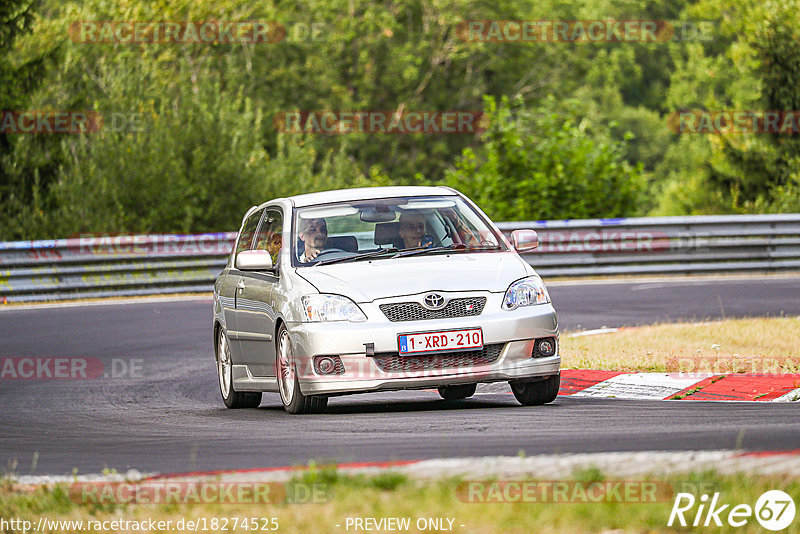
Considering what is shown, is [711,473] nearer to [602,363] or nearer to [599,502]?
[599,502]

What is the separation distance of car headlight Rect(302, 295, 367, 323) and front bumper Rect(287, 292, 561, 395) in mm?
47

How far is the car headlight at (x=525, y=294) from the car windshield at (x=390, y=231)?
2.29 feet

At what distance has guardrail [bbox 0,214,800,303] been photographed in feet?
80.2

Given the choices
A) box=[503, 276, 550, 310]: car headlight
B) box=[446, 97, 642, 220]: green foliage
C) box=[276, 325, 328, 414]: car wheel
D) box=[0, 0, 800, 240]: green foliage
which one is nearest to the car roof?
box=[276, 325, 328, 414]: car wheel

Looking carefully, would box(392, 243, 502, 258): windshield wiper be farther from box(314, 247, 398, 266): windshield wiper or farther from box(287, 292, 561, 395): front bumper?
box(287, 292, 561, 395): front bumper

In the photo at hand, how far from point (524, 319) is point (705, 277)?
16393 mm

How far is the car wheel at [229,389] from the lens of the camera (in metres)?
11.4

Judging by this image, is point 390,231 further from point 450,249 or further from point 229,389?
point 229,389

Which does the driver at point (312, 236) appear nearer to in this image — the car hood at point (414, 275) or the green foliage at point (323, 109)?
the car hood at point (414, 275)

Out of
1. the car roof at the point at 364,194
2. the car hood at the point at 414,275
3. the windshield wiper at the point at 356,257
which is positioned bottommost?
the car hood at the point at 414,275

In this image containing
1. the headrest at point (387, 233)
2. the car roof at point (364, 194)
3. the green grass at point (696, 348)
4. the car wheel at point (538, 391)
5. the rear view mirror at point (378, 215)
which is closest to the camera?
the car wheel at point (538, 391)

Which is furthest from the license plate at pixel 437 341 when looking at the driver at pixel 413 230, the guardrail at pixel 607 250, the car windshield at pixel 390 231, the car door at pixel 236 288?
the guardrail at pixel 607 250

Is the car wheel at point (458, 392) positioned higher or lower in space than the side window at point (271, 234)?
lower

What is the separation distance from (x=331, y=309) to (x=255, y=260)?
1076 millimetres
